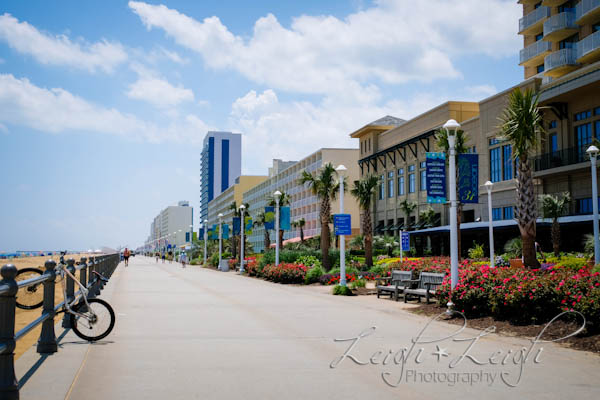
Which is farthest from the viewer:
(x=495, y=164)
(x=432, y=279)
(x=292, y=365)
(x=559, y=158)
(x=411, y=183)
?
(x=411, y=183)

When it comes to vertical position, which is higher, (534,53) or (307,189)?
(534,53)

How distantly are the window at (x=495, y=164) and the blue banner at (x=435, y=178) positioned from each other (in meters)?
33.4

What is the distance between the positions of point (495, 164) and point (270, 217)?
791 inches

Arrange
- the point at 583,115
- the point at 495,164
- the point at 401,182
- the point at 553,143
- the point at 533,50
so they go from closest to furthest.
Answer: the point at 583,115
the point at 553,143
the point at 495,164
the point at 533,50
the point at 401,182

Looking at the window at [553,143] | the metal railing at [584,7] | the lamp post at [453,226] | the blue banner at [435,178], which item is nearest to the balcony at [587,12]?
the metal railing at [584,7]

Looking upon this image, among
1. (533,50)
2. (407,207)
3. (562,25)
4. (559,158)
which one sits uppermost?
(562,25)

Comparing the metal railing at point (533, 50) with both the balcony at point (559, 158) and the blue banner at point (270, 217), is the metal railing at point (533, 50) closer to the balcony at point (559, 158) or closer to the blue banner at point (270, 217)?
the balcony at point (559, 158)

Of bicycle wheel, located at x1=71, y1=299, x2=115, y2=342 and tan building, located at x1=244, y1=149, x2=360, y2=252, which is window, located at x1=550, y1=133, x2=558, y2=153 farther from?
bicycle wheel, located at x1=71, y1=299, x2=115, y2=342

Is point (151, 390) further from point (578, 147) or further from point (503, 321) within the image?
point (578, 147)

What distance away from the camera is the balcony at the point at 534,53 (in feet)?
150

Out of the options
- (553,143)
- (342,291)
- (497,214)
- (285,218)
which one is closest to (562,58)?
(553,143)

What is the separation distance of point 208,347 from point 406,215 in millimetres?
53306

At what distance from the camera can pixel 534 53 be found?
46938 mm

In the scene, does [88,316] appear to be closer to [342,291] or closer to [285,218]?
[342,291]
